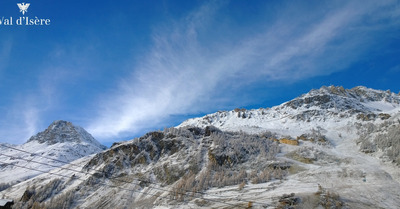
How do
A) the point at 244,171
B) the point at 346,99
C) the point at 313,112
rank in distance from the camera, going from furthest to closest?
the point at 346,99, the point at 313,112, the point at 244,171

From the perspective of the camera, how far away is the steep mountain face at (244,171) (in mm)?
48625

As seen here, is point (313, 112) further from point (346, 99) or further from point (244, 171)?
point (244, 171)

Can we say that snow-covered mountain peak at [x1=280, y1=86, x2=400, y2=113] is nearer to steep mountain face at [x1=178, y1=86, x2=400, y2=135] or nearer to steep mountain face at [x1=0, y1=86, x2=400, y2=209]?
steep mountain face at [x1=178, y1=86, x2=400, y2=135]

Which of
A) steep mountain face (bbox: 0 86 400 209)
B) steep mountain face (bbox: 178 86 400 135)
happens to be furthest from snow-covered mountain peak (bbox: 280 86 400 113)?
steep mountain face (bbox: 0 86 400 209)

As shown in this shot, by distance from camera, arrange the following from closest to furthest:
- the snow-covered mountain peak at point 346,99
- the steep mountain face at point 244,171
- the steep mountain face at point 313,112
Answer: the steep mountain face at point 244,171
the steep mountain face at point 313,112
the snow-covered mountain peak at point 346,99

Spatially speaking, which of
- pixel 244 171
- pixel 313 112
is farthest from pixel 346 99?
pixel 244 171

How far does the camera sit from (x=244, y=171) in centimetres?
6606

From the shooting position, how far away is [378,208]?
4059 cm

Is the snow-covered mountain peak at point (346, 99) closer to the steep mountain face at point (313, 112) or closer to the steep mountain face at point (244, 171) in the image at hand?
the steep mountain face at point (313, 112)

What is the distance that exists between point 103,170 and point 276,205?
5552cm

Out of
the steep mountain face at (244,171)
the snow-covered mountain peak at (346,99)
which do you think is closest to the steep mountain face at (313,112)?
the snow-covered mountain peak at (346,99)

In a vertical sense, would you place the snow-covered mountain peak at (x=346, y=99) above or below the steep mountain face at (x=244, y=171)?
above

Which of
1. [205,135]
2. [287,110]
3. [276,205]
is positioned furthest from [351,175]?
[287,110]

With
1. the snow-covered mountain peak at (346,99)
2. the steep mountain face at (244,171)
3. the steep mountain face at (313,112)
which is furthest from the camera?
the snow-covered mountain peak at (346,99)
